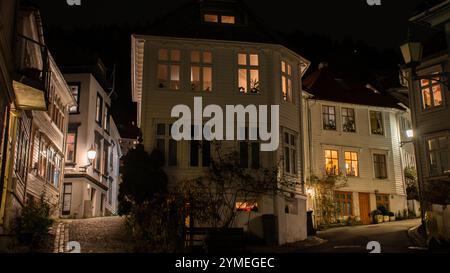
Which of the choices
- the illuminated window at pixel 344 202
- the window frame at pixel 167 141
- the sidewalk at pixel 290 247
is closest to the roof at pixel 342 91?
the illuminated window at pixel 344 202

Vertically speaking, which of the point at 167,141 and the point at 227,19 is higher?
the point at 227,19

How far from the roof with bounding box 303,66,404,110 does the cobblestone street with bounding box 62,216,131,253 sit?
17.2 metres

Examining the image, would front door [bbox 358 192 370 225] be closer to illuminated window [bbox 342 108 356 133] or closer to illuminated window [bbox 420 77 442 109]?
illuminated window [bbox 342 108 356 133]

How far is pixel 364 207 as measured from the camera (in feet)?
110

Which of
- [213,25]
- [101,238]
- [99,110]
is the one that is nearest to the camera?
[101,238]

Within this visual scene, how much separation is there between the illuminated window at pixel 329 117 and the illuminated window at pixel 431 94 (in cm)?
803

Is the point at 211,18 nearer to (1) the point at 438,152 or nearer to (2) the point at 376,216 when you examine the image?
(1) the point at 438,152

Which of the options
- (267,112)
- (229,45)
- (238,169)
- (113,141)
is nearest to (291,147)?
(267,112)

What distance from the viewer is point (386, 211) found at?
3284 cm

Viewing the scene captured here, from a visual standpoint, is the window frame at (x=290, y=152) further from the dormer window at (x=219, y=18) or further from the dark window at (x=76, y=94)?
the dark window at (x=76, y=94)

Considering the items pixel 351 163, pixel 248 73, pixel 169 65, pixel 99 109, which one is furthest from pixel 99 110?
pixel 351 163

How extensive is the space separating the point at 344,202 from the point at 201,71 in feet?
46.5
